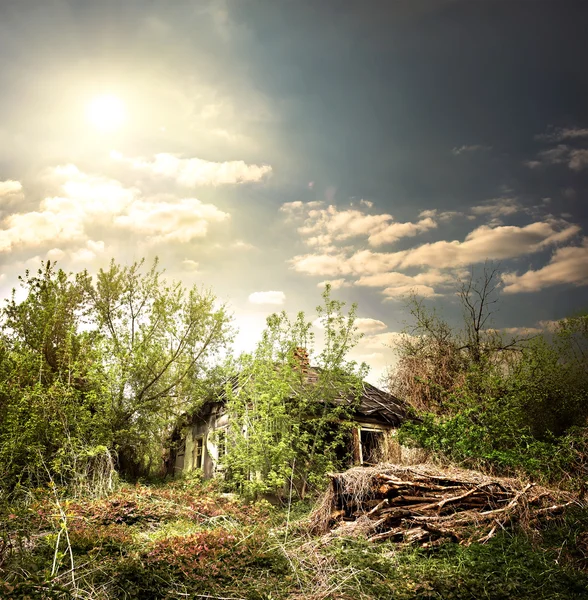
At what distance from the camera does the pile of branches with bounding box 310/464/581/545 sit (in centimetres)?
721

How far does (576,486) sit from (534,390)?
8.31m

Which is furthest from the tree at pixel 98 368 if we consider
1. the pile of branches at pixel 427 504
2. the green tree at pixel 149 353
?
the pile of branches at pixel 427 504

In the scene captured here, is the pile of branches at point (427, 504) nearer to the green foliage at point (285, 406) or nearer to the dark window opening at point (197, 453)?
the green foliage at point (285, 406)

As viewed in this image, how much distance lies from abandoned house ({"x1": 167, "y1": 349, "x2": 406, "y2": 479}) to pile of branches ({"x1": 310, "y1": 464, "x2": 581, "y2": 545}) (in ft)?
14.3

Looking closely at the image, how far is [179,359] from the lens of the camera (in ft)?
61.3

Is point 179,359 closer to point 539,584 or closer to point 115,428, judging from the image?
point 115,428

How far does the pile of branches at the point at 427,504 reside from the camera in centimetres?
721

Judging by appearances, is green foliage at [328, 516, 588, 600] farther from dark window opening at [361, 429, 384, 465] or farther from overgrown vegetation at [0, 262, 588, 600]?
dark window opening at [361, 429, 384, 465]

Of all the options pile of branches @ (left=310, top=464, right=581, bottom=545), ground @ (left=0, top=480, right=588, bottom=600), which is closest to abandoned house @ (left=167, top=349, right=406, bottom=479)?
pile of branches @ (left=310, top=464, right=581, bottom=545)

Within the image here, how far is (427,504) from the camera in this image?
7.79 m

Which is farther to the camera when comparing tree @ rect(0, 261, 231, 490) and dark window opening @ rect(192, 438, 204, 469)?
dark window opening @ rect(192, 438, 204, 469)

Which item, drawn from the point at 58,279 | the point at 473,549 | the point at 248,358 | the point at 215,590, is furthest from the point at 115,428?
the point at 473,549

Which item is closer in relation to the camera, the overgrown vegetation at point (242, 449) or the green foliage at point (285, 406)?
the overgrown vegetation at point (242, 449)

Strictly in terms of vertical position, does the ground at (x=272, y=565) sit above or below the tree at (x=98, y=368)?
below
